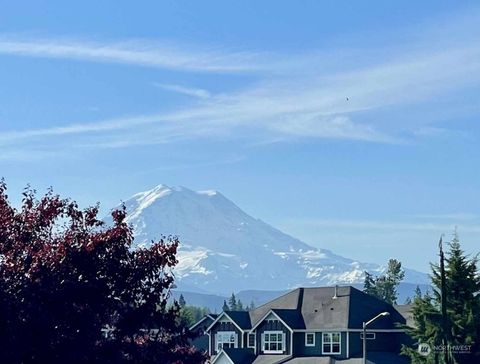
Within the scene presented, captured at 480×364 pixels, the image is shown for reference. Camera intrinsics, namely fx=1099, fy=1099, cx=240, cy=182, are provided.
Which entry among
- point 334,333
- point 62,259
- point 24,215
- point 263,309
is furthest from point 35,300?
point 263,309

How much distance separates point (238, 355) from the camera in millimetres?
79375

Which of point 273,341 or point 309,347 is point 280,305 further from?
point 309,347

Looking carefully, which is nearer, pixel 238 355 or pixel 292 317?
pixel 238 355

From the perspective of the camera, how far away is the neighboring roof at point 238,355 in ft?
258

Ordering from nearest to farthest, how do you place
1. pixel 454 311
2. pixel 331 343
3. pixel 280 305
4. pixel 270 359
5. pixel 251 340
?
pixel 454 311
pixel 331 343
pixel 270 359
pixel 251 340
pixel 280 305

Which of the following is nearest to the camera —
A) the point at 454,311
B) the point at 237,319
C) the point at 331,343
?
the point at 454,311

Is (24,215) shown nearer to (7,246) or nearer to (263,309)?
(7,246)

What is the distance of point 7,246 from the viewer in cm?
1867

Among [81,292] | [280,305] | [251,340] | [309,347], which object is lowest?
[81,292]

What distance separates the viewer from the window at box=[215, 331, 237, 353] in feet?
271

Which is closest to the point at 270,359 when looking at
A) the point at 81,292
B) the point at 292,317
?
the point at 292,317

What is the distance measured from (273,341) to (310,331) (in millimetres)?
3280

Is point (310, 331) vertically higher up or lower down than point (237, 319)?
lower down

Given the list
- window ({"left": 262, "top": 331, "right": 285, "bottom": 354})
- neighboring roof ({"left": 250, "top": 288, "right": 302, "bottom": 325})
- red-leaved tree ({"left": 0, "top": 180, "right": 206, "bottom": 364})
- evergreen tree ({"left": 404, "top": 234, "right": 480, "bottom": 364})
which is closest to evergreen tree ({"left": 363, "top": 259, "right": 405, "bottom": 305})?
neighboring roof ({"left": 250, "top": 288, "right": 302, "bottom": 325})
